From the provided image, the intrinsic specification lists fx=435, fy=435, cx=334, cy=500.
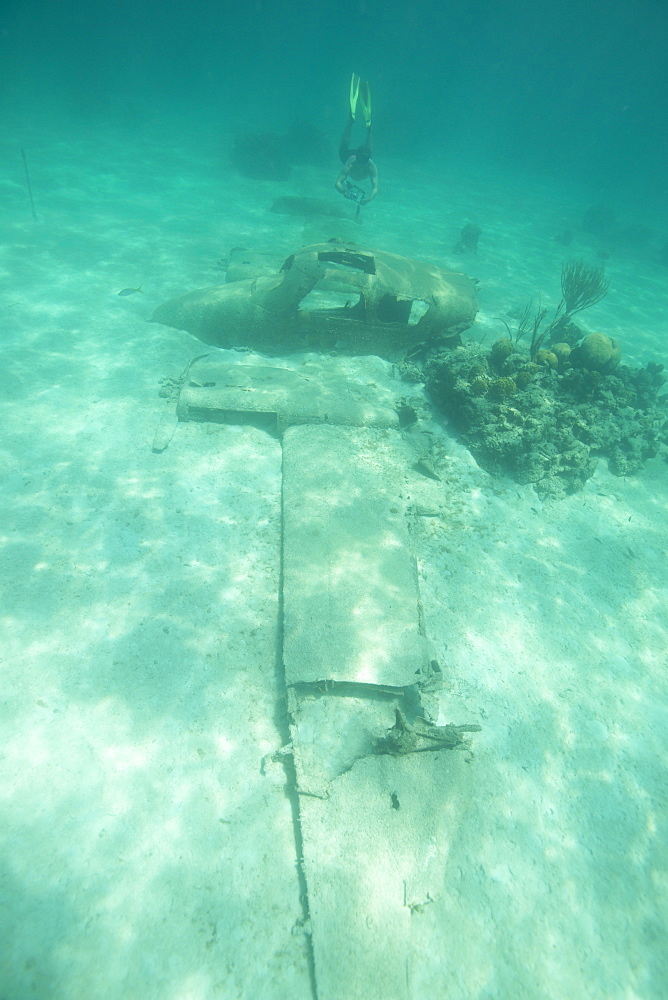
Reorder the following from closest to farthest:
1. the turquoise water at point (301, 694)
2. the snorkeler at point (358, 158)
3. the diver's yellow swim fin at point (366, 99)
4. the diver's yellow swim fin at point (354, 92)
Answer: the turquoise water at point (301, 694) → the snorkeler at point (358, 158) → the diver's yellow swim fin at point (366, 99) → the diver's yellow swim fin at point (354, 92)

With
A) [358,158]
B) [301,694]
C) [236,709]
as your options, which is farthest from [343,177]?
[236,709]

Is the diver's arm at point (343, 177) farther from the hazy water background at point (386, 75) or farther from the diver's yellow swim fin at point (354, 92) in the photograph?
the hazy water background at point (386, 75)

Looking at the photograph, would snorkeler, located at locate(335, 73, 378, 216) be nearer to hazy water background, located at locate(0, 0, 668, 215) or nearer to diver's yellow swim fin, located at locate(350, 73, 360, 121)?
diver's yellow swim fin, located at locate(350, 73, 360, 121)

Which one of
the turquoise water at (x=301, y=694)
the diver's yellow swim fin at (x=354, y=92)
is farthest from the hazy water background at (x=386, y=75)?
the turquoise water at (x=301, y=694)

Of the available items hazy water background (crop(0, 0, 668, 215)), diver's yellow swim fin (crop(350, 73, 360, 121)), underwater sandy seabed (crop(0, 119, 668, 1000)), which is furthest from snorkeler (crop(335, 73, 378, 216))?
hazy water background (crop(0, 0, 668, 215))

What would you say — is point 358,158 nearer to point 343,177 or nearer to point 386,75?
point 343,177

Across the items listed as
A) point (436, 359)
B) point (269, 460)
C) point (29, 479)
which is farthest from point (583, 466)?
point (29, 479)

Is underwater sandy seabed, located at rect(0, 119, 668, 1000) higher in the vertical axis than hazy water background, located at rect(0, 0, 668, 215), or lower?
lower

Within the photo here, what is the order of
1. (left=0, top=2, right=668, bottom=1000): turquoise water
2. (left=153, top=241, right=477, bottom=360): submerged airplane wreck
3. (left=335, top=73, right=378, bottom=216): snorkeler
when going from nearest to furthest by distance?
(left=0, top=2, right=668, bottom=1000): turquoise water < (left=153, top=241, right=477, bottom=360): submerged airplane wreck < (left=335, top=73, right=378, bottom=216): snorkeler

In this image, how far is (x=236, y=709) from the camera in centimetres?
411

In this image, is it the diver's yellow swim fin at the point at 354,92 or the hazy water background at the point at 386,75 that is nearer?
the diver's yellow swim fin at the point at 354,92

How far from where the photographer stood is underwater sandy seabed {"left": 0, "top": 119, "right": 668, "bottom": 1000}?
10.1 feet

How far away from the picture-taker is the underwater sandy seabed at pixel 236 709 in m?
3.08

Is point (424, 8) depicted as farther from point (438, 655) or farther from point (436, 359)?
point (438, 655)
